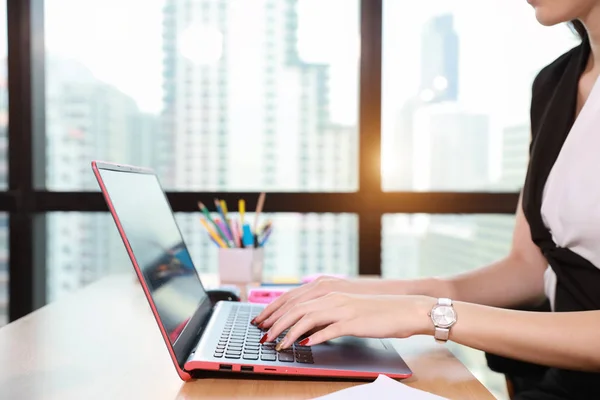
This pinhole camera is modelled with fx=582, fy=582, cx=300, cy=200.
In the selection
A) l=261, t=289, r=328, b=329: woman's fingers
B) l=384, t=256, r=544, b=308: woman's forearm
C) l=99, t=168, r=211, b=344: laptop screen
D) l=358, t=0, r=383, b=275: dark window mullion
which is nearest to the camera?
l=99, t=168, r=211, b=344: laptop screen

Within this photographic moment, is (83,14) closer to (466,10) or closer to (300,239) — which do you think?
(300,239)

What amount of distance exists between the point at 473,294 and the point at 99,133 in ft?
4.12

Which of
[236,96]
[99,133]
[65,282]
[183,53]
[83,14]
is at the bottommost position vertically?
[65,282]

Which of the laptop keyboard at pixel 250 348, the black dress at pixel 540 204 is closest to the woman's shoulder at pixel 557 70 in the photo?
the black dress at pixel 540 204

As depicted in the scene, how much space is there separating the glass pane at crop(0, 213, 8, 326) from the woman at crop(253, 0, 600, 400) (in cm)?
123

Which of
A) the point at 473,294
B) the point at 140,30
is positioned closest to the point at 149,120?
the point at 140,30

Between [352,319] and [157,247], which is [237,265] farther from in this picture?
[352,319]

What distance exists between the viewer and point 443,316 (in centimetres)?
72

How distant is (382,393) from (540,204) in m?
0.60

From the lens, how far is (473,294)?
1039mm

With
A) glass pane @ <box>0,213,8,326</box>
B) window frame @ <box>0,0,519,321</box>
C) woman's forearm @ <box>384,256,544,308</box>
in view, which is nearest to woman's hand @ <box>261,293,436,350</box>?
woman's forearm @ <box>384,256,544,308</box>

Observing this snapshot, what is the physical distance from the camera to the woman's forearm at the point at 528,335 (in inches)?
28.5

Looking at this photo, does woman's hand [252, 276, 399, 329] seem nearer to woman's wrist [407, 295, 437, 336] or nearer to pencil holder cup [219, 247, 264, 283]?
woman's wrist [407, 295, 437, 336]

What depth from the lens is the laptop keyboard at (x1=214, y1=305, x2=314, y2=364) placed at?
658 millimetres
